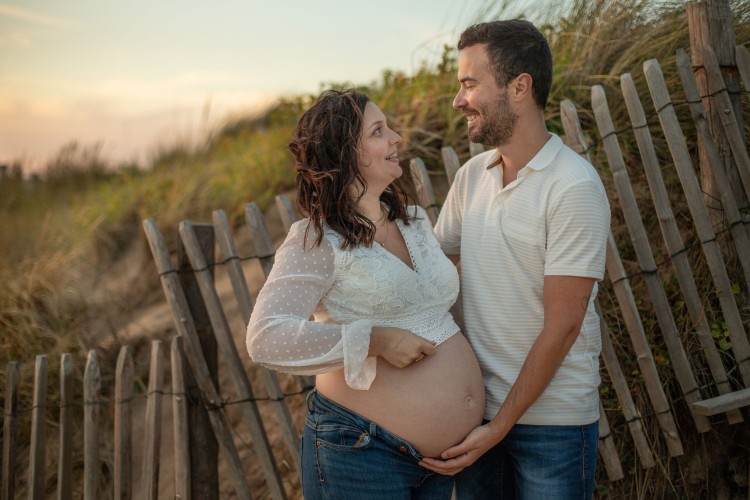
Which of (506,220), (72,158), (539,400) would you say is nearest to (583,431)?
(539,400)

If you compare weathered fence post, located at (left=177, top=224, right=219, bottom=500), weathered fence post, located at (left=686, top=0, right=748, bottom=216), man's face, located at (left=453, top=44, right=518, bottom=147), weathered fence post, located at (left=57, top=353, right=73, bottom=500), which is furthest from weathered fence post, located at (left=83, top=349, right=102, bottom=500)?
weathered fence post, located at (left=686, top=0, right=748, bottom=216)

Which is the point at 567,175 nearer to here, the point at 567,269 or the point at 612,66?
the point at 567,269

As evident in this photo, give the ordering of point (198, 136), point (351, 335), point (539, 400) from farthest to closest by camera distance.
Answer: point (198, 136), point (539, 400), point (351, 335)

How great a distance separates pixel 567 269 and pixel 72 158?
29.9 feet

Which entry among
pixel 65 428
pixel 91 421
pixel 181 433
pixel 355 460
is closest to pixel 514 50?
pixel 355 460

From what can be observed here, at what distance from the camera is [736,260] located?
398 centimetres

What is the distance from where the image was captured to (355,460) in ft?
7.16

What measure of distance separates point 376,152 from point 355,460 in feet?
3.18

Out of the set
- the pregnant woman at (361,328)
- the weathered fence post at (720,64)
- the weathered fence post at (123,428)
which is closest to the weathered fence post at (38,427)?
the weathered fence post at (123,428)

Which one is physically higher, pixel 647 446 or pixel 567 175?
pixel 567 175

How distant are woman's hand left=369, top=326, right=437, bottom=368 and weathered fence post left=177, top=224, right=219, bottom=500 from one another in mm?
1749

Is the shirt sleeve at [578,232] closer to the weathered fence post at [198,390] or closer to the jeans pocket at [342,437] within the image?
the jeans pocket at [342,437]

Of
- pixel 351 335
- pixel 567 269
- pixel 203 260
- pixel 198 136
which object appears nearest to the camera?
pixel 351 335

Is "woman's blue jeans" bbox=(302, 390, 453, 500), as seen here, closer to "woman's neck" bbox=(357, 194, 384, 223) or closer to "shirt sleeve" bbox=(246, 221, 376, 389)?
"shirt sleeve" bbox=(246, 221, 376, 389)
